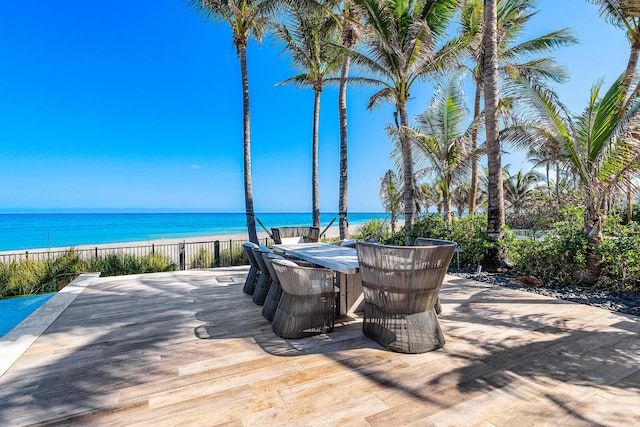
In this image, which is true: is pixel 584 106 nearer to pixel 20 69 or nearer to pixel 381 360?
pixel 381 360

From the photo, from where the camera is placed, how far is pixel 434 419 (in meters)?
1.56

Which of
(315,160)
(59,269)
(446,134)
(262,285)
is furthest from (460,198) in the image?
(59,269)

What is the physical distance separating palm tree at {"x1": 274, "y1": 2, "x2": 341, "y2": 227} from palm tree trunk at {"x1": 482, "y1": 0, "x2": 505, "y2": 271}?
4097mm

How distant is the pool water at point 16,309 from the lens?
11.8 ft

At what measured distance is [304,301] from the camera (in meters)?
2.67

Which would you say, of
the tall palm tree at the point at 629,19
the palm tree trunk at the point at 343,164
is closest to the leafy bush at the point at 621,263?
the tall palm tree at the point at 629,19

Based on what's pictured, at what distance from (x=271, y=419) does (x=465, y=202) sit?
23.1 m

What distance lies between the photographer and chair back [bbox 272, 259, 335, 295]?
2.53 metres

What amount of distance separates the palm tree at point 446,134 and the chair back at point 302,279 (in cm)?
583

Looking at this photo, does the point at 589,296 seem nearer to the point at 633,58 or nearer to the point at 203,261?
the point at 633,58

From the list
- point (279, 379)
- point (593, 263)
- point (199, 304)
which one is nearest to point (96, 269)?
point (199, 304)

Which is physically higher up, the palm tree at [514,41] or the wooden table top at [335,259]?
the palm tree at [514,41]

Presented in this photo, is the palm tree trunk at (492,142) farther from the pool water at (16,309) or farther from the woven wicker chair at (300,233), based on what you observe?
the pool water at (16,309)

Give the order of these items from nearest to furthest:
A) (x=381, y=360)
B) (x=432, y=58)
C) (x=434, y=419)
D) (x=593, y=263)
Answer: (x=434, y=419) → (x=381, y=360) → (x=593, y=263) → (x=432, y=58)
